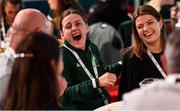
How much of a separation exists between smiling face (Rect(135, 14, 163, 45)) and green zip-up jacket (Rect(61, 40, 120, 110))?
346 mm

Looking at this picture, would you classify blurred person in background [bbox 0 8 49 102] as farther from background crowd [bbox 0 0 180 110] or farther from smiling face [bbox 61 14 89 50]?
smiling face [bbox 61 14 89 50]

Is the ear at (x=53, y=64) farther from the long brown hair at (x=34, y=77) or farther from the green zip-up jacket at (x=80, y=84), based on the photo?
the green zip-up jacket at (x=80, y=84)

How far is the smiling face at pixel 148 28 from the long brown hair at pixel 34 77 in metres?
1.34

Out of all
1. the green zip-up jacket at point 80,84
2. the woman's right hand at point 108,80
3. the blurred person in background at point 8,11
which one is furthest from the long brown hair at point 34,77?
the blurred person in background at point 8,11

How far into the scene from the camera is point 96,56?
336cm

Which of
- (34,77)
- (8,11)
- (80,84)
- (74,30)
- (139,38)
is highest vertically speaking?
(8,11)

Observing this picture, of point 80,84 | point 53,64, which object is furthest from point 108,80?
point 53,64

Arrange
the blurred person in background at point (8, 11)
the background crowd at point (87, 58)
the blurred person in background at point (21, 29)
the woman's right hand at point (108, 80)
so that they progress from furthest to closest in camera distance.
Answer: the blurred person in background at point (8, 11)
the woman's right hand at point (108, 80)
the blurred person in background at point (21, 29)
the background crowd at point (87, 58)

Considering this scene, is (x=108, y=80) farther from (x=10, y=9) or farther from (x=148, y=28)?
(x=10, y=9)

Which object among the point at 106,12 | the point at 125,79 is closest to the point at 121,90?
the point at 125,79

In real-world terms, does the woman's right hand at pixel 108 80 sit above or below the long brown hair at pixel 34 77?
below

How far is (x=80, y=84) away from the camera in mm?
3088

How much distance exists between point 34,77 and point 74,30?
1.37m

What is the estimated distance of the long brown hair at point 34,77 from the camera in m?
1.95
